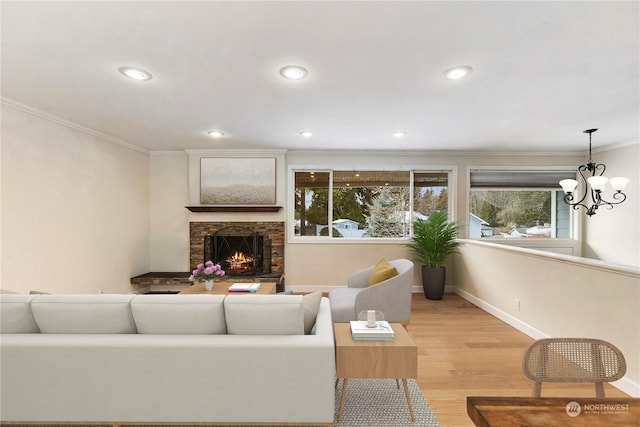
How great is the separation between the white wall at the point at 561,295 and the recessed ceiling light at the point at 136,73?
3.81m

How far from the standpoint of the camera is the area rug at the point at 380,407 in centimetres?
193

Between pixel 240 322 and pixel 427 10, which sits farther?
pixel 240 322

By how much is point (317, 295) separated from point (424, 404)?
105cm

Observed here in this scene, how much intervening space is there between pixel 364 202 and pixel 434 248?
53.0 inches

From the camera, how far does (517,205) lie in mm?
5262

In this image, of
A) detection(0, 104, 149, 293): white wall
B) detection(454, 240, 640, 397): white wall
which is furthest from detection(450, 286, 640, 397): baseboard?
detection(0, 104, 149, 293): white wall

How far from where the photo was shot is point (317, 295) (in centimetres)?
208

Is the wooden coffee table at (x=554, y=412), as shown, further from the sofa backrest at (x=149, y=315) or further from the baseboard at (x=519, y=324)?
the baseboard at (x=519, y=324)

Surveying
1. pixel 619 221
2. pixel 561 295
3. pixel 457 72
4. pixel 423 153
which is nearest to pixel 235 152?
pixel 423 153

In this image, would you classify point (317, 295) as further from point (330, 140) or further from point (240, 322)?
point (330, 140)

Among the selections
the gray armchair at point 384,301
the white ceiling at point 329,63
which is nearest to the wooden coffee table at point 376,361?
the gray armchair at point 384,301

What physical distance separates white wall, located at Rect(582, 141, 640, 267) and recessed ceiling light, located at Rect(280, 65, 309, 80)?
4936 mm

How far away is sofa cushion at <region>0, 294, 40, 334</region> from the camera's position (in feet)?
5.74

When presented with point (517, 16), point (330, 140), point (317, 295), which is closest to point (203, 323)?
point (317, 295)
